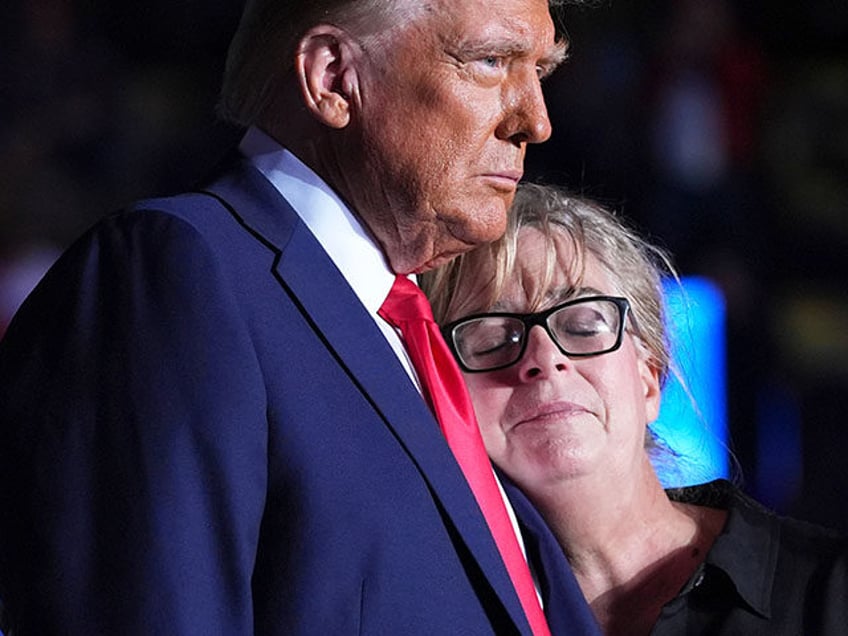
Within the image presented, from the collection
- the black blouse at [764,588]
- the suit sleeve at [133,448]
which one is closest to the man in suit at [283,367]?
the suit sleeve at [133,448]

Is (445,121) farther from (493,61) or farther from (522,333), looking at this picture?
(522,333)

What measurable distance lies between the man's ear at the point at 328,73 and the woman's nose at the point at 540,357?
520 millimetres

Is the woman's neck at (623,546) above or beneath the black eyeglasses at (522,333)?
beneath

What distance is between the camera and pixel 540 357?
6.18 ft

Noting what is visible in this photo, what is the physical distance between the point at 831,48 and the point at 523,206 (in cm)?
291

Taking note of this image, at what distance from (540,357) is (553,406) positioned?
7cm

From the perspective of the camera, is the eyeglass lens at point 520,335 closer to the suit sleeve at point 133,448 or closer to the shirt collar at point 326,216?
the shirt collar at point 326,216

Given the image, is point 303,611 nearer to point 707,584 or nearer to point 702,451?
point 707,584

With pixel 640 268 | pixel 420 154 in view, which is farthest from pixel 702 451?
pixel 420 154

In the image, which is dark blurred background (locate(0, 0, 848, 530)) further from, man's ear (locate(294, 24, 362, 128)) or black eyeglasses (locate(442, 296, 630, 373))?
man's ear (locate(294, 24, 362, 128))

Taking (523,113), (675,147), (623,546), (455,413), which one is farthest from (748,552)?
(675,147)

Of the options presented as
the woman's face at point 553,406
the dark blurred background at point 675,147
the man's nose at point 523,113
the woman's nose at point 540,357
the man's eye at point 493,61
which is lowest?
the dark blurred background at point 675,147

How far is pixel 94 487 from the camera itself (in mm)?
1209

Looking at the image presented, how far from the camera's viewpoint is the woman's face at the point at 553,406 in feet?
6.06
